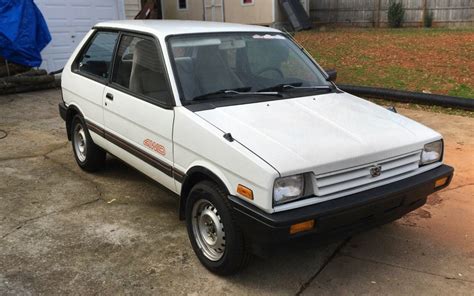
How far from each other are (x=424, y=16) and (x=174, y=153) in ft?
56.3

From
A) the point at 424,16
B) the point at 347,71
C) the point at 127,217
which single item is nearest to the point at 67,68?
the point at 127,217

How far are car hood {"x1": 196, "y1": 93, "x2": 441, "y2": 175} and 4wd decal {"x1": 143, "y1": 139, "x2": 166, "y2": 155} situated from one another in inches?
20.4

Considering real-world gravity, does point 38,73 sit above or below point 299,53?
below

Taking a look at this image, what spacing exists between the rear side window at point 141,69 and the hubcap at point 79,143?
116cm

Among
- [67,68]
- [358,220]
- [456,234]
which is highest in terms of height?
[67,68]

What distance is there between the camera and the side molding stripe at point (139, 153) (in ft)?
11.8

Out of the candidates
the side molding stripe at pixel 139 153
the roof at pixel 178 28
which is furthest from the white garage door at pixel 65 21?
the roof at pixel 178 28

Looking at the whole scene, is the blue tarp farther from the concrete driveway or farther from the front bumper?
the front bumper

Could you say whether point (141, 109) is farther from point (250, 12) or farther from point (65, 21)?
point (250, 12)

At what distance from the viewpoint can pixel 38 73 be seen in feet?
34.3

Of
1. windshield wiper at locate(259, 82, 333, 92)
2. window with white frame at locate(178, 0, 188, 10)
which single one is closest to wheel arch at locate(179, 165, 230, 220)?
windshield wiper at locate(259, 82, 333, 92)

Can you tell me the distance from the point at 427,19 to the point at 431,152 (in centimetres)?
1634

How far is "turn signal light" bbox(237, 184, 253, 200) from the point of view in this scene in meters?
2.85

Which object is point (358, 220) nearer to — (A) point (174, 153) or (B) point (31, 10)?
(A) point (174, 153)
